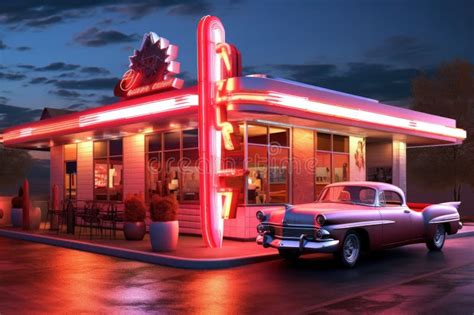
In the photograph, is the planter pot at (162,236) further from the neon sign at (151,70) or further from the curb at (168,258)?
the neon sign at (151,70)

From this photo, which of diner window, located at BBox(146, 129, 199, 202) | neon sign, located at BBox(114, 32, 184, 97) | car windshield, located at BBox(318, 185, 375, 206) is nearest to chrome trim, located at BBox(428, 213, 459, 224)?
car windshield, located at BBox(318, 185, 375, 206)

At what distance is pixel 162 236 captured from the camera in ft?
45.9

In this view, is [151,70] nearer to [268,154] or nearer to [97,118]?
[97,118]

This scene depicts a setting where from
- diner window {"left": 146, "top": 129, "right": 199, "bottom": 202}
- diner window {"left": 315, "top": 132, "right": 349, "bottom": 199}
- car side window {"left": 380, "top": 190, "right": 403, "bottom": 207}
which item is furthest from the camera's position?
diner window {"left": 315, "top": 132, "right": 349, "bottom": 199}

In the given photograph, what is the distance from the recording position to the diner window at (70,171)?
25.3m

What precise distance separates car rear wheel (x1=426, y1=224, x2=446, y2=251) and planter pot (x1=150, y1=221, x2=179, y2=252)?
6.48 metres

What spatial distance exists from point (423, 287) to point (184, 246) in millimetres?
7185

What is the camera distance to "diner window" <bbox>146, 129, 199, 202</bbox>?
62.8 ft

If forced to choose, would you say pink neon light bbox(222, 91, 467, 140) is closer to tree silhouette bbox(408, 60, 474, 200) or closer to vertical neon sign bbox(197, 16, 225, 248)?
vertical neon sign bbox(197, 16, 225, 248)

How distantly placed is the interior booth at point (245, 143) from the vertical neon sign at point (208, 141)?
1.07 feet

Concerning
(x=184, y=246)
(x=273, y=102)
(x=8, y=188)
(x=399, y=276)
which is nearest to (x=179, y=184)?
(x=184, y=246)

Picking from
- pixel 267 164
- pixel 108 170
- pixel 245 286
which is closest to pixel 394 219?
Answer: pixel 245 286

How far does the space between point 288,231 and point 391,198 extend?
3.18 m

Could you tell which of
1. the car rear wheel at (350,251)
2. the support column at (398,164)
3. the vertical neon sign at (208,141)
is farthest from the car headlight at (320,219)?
the support column at (398,164)
